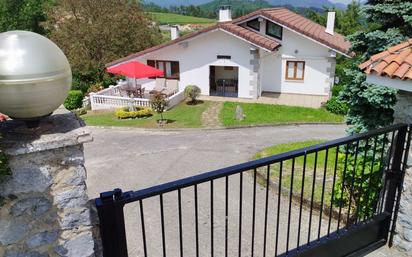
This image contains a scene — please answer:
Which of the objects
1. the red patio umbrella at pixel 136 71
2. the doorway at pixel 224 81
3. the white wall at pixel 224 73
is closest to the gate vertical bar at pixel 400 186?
the red patio umbrella at pixel 136 71

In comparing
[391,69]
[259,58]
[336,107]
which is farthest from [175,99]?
[391,69]

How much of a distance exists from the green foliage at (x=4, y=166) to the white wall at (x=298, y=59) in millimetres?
18538

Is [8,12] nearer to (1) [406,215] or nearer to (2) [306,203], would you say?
(2) [306,203]

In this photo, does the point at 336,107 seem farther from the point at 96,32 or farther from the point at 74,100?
the point at 96,32

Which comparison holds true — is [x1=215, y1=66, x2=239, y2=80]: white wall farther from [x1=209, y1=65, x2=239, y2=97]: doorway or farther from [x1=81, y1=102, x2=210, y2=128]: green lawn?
[x1=81, y1=102, x2=210, y2=128]: green lawn

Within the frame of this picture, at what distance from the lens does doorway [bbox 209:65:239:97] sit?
20703mm

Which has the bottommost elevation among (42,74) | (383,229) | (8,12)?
(383,229)

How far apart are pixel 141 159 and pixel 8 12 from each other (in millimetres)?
33501

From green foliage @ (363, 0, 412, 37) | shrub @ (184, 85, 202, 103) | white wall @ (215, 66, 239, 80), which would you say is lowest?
shrub @ (184, 85, 202, 103)

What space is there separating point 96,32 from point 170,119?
11.9 m

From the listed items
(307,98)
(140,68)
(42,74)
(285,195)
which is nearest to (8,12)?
(140,68)

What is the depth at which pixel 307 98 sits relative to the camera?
19.5m

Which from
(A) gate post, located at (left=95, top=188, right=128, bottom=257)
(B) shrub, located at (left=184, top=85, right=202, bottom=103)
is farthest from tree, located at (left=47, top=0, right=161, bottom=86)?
(A) gate post, located at (left=95, top=188, right=128, bottom=257)

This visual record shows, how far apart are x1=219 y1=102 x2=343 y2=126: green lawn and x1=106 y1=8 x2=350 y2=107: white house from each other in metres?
1.37
